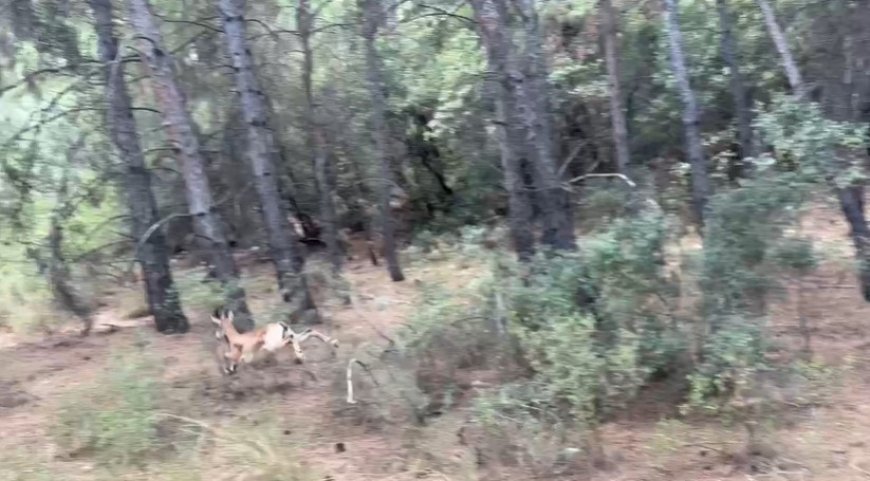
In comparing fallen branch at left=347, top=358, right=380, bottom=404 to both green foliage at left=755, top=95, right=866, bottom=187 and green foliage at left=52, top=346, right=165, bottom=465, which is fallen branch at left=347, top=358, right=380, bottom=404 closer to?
green foliage at left=52, top=346, right=165, bottom=465

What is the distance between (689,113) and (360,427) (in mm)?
5490

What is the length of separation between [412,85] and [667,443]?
40.7ft

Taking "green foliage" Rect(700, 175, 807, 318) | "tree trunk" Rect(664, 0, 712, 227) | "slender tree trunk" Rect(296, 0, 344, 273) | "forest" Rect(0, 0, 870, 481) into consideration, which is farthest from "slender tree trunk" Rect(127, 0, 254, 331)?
"tree trunk" Rect(664, 0, 712, 227)

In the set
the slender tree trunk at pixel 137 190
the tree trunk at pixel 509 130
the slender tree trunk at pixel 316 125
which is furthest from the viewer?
the slender tree trunk at pixel 316 125

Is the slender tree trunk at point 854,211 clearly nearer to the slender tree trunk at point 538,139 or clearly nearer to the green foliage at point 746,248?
the green foliage at point 746,248

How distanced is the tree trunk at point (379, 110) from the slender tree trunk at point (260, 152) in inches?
64.1

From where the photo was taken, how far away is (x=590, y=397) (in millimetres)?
6547

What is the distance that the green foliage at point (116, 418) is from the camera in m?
6.85

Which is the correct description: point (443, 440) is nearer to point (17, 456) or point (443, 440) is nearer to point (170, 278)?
point (17, 456)

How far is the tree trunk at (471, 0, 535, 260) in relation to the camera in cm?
935

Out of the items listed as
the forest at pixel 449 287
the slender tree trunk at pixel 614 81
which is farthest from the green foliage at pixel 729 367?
the slender tree trunk at pixel 614 81

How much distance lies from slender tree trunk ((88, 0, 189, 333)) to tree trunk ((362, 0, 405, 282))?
10.6 feet

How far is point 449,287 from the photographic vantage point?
9445 mm

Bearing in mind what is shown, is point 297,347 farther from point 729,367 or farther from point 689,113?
point 689,113
